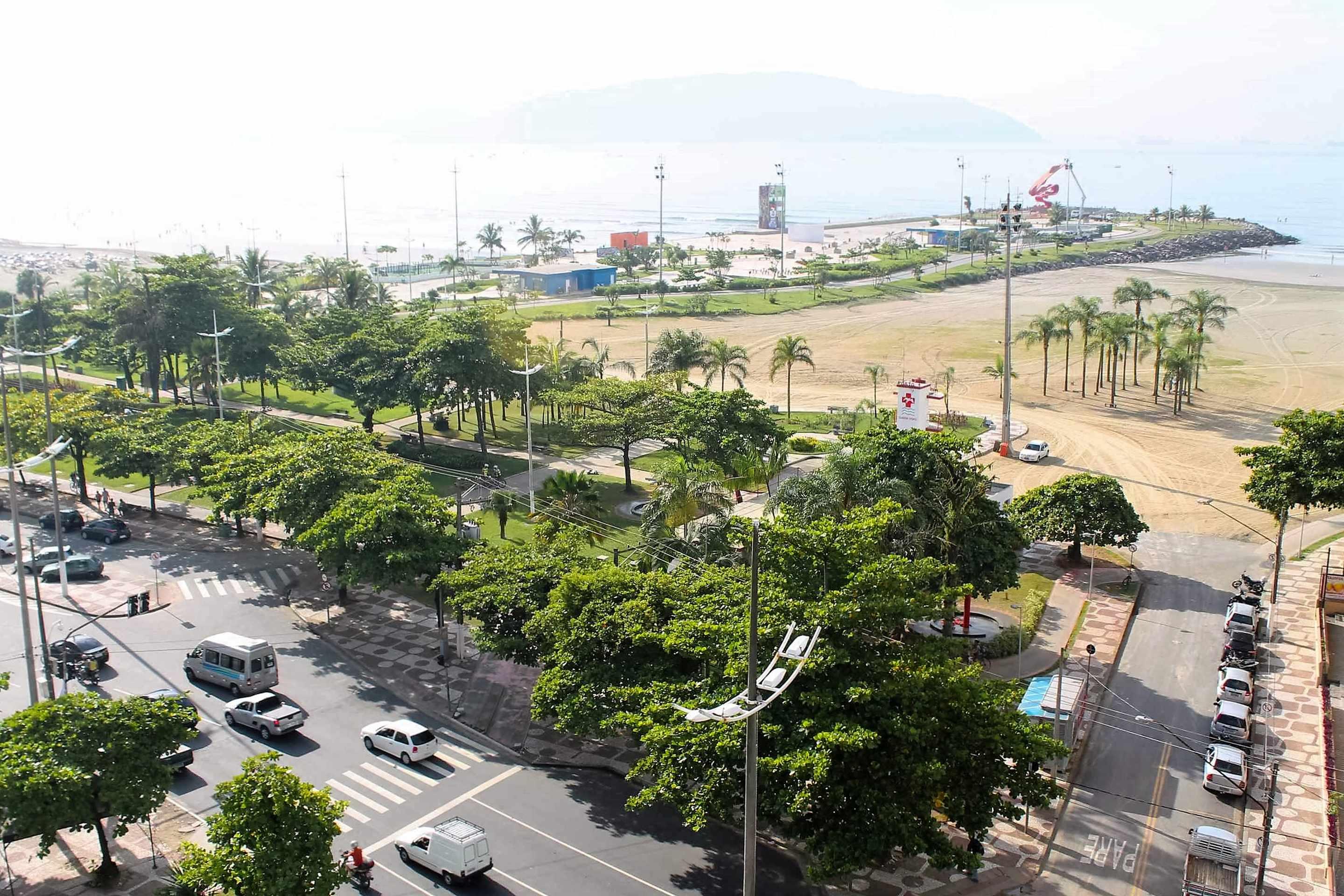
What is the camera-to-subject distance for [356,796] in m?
27.2

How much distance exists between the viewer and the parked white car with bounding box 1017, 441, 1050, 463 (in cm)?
5934

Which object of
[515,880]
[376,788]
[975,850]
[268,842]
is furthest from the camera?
[376,788]

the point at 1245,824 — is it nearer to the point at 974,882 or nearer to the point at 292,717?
the point at 974,882

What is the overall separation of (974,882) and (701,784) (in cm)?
656

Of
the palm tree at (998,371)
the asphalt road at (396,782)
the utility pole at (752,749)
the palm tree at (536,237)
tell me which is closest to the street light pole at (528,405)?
the asphalt road at (396,782)

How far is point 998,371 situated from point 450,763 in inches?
2143

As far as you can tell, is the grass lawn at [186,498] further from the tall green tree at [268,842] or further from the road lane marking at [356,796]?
the tall green tree at [268,842]

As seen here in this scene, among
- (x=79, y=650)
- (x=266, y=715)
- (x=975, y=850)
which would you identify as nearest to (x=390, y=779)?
(x=266, y=715)

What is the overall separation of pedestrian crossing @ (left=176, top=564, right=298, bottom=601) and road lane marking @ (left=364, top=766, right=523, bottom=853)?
17250 mm

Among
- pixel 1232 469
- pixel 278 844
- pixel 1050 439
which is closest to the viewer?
pixel 278 844

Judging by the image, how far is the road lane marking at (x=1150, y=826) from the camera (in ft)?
78.9

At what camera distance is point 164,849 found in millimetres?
24641

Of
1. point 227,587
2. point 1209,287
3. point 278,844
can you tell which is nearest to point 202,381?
point 227,587

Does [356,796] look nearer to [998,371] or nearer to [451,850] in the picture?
[451,850]
